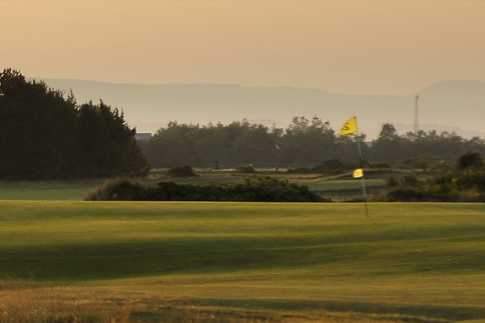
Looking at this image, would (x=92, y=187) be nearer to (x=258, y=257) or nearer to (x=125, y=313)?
(x=258, y=257)

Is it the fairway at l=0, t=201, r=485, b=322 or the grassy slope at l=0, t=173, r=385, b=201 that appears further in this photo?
the grassy slope at l=0, t=173, r=385, b=201

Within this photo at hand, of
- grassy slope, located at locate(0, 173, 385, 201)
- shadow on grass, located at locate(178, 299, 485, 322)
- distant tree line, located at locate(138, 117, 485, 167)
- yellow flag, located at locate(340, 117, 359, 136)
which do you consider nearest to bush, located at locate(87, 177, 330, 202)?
grassy slope, located at locate(0, 173, 385, 201)

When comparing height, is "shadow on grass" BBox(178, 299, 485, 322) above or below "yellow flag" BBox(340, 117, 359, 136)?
below

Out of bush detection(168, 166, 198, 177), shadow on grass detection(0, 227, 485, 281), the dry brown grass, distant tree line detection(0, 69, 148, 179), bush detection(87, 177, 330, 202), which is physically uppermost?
distant tree line detection(0, 69, 148, 179)

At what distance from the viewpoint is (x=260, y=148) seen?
18838cm

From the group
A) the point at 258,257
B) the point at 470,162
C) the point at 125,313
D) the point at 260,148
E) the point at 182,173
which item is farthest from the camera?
the point at 260,148

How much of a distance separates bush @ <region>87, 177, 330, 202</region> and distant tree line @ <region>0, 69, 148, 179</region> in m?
24.1

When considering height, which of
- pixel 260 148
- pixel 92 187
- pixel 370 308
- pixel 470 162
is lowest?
pixel 370 308

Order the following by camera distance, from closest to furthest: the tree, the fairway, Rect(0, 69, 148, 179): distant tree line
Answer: the fairway
Rect(0, 69, 148, 179): distant tree line
the tree

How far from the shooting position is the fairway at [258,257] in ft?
87.1

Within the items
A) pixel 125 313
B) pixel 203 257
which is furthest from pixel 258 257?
pixel 125 313

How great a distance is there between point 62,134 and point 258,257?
6565 cm

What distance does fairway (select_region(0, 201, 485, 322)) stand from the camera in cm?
2655

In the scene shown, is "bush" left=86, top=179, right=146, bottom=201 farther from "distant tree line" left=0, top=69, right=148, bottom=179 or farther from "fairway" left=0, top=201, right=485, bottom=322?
"distant tree line" left=0, top=69, right=148, bottom=179
